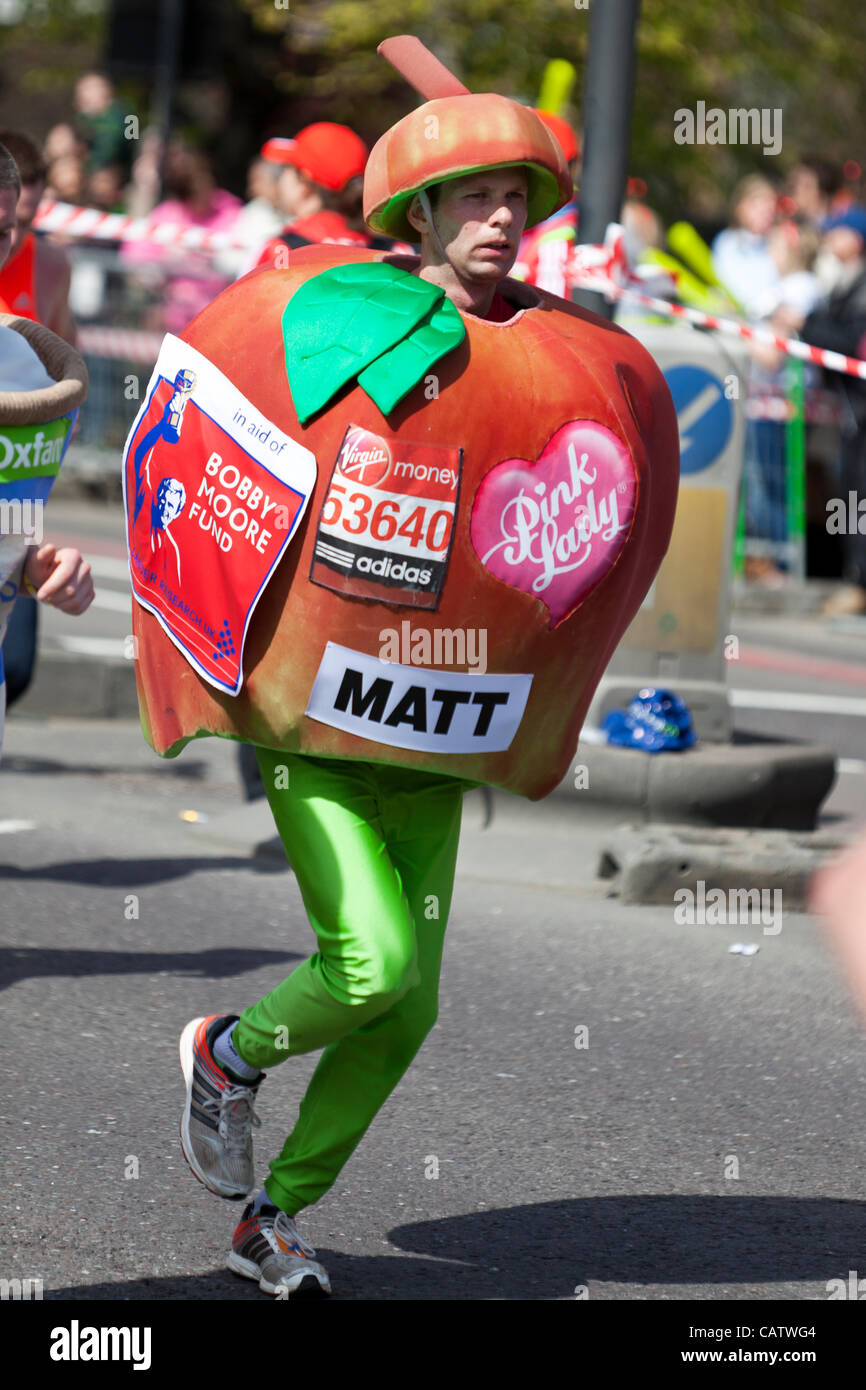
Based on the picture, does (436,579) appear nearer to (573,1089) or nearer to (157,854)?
(573,1089)

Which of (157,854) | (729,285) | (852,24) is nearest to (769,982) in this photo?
(157,854)

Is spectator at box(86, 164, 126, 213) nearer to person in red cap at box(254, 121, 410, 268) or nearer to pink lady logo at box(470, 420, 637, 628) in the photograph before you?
person in red cap at box(254, 121, 410, 268)

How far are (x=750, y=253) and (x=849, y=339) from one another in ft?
9.03

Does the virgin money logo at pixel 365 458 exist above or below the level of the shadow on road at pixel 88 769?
above

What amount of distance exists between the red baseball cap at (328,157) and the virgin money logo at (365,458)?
4922 mm

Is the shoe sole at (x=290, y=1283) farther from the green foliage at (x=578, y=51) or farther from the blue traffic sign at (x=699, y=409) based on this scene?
the green foliage at (x=578, y=51)

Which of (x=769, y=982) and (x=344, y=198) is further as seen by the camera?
(x=344, y=198)

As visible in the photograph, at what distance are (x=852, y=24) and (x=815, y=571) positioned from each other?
1459cm

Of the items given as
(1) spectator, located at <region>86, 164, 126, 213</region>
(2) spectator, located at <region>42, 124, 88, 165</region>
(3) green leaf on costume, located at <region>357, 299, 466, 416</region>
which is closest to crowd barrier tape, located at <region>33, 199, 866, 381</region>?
(2) spectator, located at <region>42, 124, 88, 165</region>

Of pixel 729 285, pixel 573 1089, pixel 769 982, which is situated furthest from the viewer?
pixel 729 285

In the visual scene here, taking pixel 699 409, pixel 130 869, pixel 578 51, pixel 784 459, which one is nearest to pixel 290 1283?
pixel 130 869

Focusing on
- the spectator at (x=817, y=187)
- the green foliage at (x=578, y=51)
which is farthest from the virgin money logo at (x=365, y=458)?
the green foliage at (x=578, y=51)

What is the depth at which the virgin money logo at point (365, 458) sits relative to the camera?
365cm
